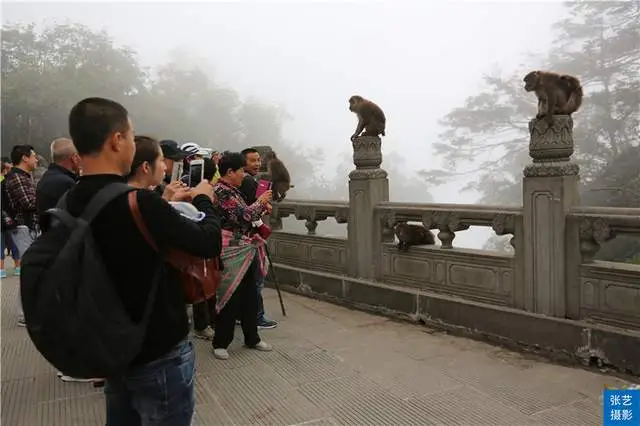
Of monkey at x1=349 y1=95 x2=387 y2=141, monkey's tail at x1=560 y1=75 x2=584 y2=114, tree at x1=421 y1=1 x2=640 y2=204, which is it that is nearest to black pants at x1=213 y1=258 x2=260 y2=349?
monkey at x1=349 y1=95 x2=387 y2=141

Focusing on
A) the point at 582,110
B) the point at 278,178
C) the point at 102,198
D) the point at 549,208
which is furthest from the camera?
the point at 582,110

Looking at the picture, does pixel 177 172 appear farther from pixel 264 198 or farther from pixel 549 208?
pixel 549 208

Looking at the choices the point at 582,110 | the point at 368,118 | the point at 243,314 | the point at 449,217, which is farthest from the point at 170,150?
the point at 582,110

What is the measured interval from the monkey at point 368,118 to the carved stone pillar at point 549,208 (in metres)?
1.86

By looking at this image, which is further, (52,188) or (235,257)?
(235,257)

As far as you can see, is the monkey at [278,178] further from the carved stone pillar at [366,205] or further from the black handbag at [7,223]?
the black handbag at [7,223]

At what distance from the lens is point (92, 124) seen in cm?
156

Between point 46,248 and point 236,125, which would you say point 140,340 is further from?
point 236,125

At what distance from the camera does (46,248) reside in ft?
Answer: 4.71

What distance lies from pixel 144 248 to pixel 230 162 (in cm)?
259

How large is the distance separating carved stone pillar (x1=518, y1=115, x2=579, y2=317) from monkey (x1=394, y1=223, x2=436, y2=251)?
1.18 m

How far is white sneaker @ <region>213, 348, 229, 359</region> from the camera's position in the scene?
4148mm

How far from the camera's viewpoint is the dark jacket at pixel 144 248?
1518 millimetres

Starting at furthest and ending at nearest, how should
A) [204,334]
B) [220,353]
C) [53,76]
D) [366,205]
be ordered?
[53,76] < [366,205] < [204,334] < [220,353]
